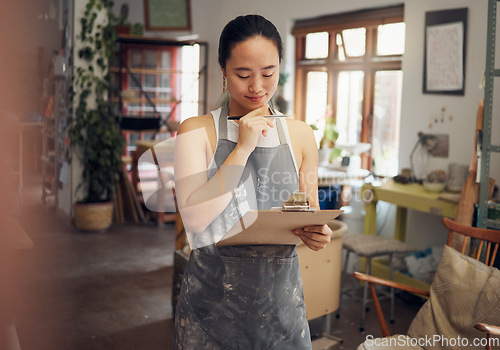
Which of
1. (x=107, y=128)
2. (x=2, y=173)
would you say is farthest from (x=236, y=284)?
(x=107, y=128)

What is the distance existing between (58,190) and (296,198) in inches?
226

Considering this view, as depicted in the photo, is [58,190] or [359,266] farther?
[58,190]

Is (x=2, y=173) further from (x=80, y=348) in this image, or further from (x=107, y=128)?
(x=107, y=128)

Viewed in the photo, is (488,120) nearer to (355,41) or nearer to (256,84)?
(256,84)

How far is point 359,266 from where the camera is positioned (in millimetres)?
4457

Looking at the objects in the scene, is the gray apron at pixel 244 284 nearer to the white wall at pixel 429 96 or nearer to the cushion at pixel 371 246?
the white wall at pixel 429 96

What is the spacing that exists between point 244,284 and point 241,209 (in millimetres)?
180

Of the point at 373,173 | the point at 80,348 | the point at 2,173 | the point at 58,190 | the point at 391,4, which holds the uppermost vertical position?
the point at 391,4

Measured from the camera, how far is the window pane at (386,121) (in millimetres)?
4859

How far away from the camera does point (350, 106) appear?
5359 millimetres

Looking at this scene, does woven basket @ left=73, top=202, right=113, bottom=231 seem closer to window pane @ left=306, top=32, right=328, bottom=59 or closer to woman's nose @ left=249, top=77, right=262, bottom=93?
window pane @ left=306, top=32, right=328, bottom=59

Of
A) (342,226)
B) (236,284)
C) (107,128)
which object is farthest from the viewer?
(107,128)

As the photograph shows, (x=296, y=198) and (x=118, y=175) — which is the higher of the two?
(x=296, y=198)

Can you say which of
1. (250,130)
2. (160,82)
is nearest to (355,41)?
(160,82)
